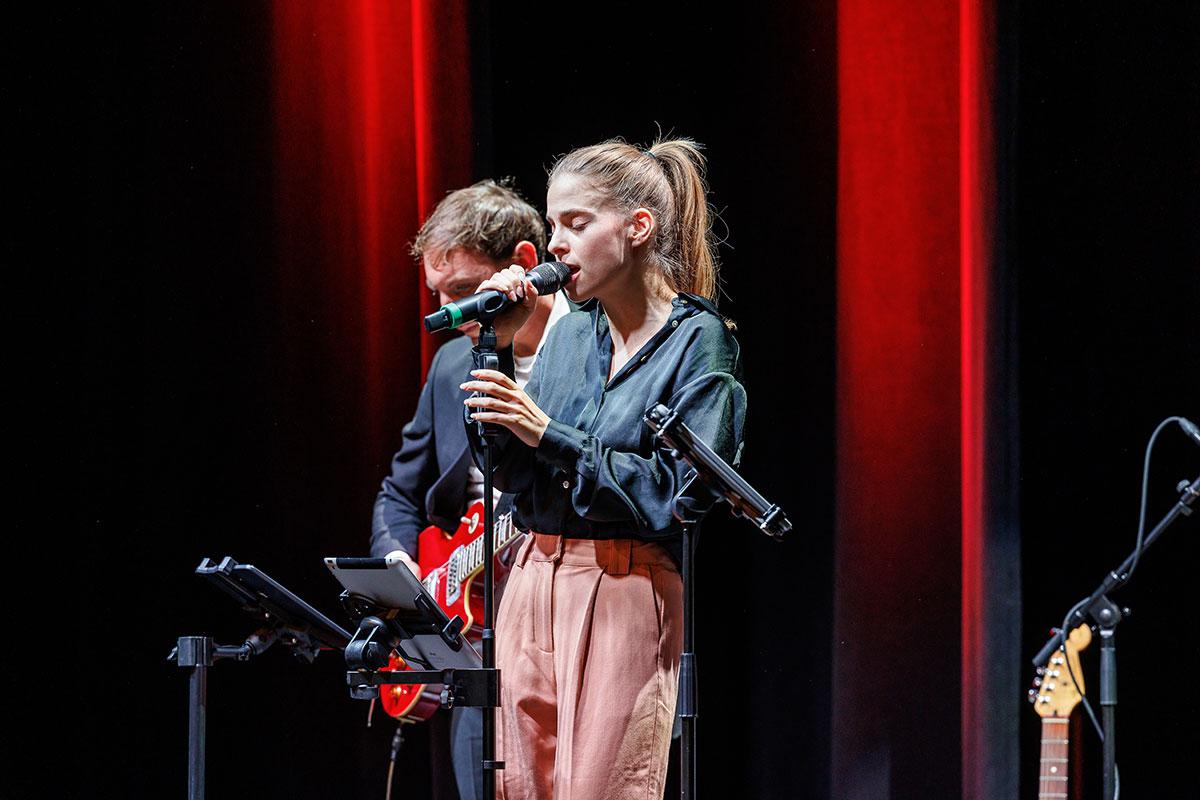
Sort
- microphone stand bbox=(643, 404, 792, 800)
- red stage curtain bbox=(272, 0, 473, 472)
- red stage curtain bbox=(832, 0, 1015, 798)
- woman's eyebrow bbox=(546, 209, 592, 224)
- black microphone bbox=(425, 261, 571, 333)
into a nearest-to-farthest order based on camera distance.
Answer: microphone stand bbox=(643, 404, 792, 800)
black microphone bbox=(425, 261, 571, 333)
woman's eyebrow bbox=(546, 209, 592, 224)
red stage curtain bbox=(832, 0, 1015, 798)
red stage curtain bbox=(272, 0, 473, 472)

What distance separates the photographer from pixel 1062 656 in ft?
9.91

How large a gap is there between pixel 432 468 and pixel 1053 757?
151 centimetres

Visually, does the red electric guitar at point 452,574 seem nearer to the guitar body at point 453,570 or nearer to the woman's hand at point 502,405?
the guitar body at point 453,570

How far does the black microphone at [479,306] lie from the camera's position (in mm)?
1924

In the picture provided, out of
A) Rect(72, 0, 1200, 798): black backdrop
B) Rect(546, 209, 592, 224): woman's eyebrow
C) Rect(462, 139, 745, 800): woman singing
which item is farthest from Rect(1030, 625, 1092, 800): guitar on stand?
Rect(546, 209, 592, 224): woman's eyebrow

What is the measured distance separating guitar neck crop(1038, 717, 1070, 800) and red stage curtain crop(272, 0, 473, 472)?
176cm

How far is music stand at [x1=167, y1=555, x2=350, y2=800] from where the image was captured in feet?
7.18

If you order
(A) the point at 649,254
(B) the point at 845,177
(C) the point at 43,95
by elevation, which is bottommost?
(A) the point at 649,254

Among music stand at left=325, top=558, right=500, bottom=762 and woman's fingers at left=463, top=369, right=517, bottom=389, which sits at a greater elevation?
woman's fingers at left=463, top=369, right=517, bottom=389

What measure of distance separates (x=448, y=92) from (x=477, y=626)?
56.1 inches

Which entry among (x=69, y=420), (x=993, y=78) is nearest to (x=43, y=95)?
(x=69, y=420)

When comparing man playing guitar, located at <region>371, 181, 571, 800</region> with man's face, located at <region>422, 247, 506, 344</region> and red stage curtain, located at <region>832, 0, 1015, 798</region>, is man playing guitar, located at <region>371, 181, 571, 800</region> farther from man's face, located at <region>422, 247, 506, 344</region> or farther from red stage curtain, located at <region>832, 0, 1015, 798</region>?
red stage curtain, located at <region>832, 0, 1015, 798</region>

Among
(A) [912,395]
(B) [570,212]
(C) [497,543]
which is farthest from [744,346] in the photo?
(B) [570,212]

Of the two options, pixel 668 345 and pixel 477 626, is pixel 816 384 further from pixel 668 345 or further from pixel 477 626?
pixel 668 345
